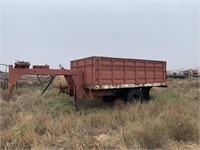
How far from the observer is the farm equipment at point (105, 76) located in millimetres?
9617

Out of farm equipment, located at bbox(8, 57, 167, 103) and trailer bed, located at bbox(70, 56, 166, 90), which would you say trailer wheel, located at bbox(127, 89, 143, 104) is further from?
trailer bed, located at bbox(70, 56, 166, 90)

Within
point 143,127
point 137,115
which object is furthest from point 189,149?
point 137,115

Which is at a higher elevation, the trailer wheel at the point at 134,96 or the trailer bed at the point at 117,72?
the trailer bed at the point at 117,72

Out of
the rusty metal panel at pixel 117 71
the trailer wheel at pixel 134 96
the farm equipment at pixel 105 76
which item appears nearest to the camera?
the farm equipment at pixel 105 76

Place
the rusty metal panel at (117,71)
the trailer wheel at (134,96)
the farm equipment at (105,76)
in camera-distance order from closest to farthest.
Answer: the farm equipment at (105,76)
the rusty metal panel at (117,71)
the trailer wheel at (134,96)

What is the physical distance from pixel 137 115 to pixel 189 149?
7.84 ft

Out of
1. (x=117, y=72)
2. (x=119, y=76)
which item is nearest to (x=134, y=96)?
(x=119, y=76)

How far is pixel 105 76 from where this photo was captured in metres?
9.98

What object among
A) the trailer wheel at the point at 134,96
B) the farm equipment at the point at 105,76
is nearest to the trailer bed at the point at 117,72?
the farm equipment at the point at 105,76

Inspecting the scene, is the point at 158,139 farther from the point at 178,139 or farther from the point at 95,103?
the point at 95,103

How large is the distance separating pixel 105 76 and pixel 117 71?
70 centimetres

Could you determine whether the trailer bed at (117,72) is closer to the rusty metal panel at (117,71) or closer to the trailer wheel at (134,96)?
the rusty metal panel at (117,71)

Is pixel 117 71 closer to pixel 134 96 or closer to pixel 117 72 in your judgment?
pixel 117 72

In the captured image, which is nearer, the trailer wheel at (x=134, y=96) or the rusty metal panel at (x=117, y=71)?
the rusty metal panel at (x=117, y=71)
